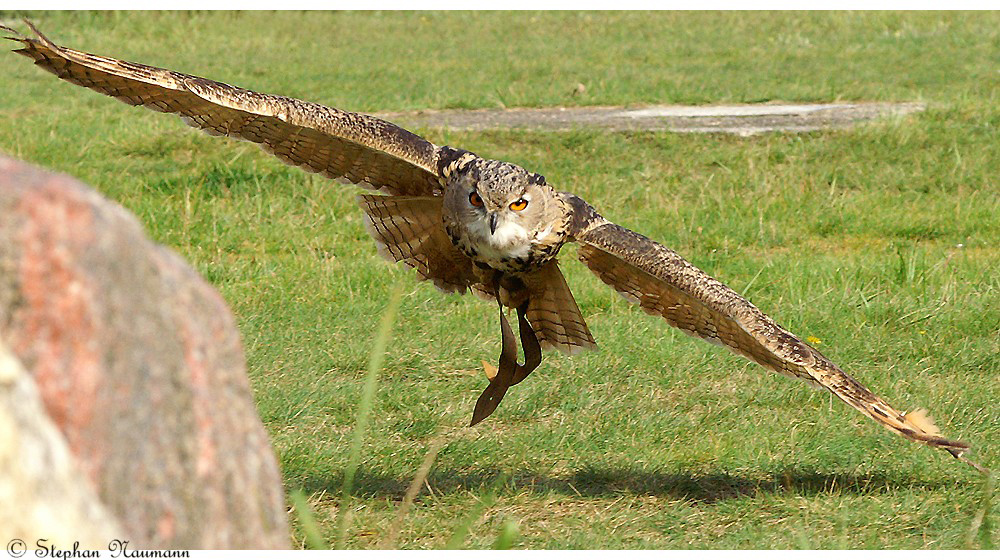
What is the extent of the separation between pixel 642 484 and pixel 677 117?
7.40m

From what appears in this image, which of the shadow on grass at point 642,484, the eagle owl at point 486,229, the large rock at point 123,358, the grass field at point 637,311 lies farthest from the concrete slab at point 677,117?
the large rock at point 123,358

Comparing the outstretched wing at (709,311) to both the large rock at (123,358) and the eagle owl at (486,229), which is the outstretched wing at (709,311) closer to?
the eagle owl at (486,229)

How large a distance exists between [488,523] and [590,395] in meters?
1.37

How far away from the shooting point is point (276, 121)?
17.7 feet

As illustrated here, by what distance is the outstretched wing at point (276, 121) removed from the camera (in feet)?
16.3

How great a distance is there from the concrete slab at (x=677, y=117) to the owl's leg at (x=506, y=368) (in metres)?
6.01

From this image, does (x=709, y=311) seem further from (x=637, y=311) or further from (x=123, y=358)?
(x=123, y=358)

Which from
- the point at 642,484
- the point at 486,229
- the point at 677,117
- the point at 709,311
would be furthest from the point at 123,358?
the point at 677,117

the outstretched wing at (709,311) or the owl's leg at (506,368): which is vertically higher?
the outstretched wing at (709,311)

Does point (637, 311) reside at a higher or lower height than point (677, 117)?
lower

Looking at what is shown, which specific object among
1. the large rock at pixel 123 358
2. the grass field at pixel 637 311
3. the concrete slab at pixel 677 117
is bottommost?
the grass field at pixel 637 311

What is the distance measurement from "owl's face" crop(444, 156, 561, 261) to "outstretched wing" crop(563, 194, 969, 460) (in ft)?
0.66

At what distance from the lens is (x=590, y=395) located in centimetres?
632

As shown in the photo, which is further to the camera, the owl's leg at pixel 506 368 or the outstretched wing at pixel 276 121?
the owl's leg at pixel 506 368
